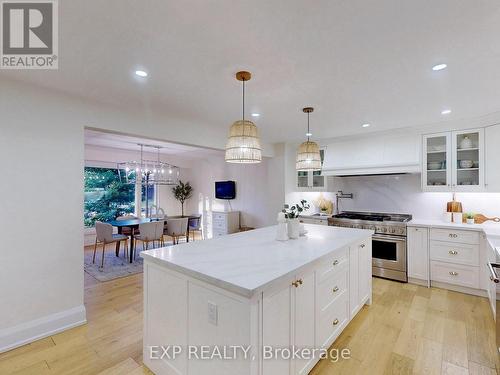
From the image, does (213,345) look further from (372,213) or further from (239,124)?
(372,213)

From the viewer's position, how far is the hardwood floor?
1.92m

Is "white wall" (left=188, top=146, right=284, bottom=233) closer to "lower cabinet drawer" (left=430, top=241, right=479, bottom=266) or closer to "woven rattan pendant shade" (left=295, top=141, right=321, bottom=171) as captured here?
"woven rattan pendant shade" (left=295, top=141, right=321, bottom=171)

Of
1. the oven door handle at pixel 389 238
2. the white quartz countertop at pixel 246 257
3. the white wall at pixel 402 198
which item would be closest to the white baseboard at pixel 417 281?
the oven door handle at pixel 389 238

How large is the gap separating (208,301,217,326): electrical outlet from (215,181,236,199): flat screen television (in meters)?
5.32

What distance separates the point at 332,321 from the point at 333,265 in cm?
48

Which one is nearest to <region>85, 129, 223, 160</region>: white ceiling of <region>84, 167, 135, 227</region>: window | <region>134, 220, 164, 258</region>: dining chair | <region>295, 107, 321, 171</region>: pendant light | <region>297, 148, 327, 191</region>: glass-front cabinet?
<region>84, 167, 135, 227</region>: window

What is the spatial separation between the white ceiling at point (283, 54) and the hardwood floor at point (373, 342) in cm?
238

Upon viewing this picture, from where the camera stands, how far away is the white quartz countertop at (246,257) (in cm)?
140

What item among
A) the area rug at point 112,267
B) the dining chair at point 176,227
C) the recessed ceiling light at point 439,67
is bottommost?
the area rug at point 112,267

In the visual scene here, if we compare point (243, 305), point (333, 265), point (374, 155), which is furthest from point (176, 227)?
point (243, 305)

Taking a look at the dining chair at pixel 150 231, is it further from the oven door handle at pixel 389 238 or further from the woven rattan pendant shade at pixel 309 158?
the oven door handle at pixel 389 238

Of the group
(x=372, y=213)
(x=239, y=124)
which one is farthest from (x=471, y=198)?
(x=239, y=124)

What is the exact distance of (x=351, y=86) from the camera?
2.34 meters

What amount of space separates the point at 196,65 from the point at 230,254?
1.53 meters
